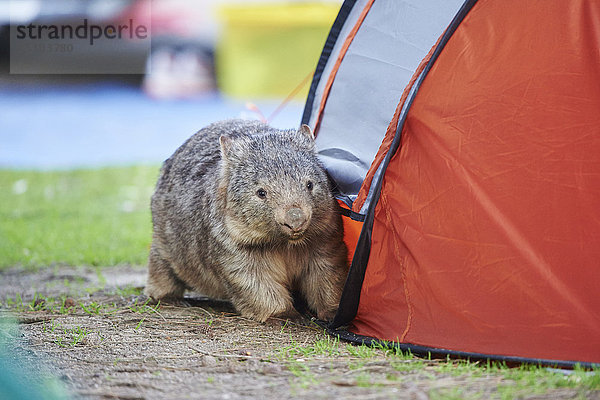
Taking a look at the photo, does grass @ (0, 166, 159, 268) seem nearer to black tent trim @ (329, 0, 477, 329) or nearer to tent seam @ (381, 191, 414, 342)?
black tent trim @ (329, 0, 477, 329)

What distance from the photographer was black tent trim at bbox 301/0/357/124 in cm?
512

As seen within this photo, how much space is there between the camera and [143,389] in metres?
3.15

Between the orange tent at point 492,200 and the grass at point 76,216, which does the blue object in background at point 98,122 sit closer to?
the grass at point 76,216

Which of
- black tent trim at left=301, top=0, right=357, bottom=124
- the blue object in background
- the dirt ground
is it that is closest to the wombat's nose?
the dirt ground

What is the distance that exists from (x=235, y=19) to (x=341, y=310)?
35.1 ft

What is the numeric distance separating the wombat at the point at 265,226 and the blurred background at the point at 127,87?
433 cm

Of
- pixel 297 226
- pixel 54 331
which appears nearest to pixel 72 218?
pixel 54 331

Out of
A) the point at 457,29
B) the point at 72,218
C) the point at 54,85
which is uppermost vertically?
the point at 54,85

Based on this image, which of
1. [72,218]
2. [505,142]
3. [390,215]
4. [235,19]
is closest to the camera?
[505,142]

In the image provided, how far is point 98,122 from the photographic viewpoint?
15141 mm

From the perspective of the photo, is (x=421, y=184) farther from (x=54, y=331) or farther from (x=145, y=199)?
(x=145, y=199)

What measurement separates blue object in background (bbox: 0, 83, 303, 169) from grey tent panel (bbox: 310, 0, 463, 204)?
24.4ft

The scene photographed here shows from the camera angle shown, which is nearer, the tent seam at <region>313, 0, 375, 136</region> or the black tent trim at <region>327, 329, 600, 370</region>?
the black tent trim at <region>327, 329, 600, 370</region>

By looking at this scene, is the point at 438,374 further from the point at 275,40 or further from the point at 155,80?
the point at 155,80
